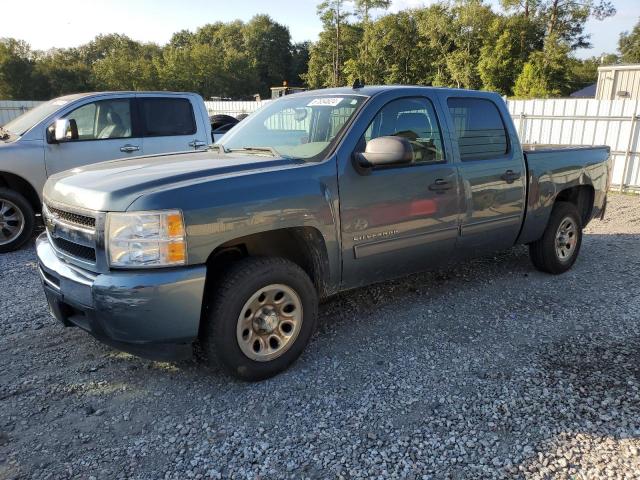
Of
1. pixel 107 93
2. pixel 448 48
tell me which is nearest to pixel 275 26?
pixel 448 48

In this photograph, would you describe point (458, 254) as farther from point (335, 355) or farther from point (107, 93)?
point (107, 93)

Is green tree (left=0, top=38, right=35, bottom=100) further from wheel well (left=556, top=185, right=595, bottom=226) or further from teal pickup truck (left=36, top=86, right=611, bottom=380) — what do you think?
wheel well (left=556, top=185, right=595, bottom=226)

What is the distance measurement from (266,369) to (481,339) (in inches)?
69.2

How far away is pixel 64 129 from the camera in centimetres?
634

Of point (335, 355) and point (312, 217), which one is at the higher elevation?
point (312, 217)

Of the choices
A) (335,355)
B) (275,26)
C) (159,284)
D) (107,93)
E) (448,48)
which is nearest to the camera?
(159,284)

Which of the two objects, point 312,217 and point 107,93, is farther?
point 107,93

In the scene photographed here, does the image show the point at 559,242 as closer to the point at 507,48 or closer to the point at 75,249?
the point at 75,249

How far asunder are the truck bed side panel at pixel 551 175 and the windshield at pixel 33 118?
5993 millimetres

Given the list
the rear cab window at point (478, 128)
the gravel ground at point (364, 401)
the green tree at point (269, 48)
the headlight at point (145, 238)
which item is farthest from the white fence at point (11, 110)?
the green tree at point (269, 48)

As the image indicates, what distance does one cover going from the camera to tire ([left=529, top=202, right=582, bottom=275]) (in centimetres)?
523

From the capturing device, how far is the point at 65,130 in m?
6.36

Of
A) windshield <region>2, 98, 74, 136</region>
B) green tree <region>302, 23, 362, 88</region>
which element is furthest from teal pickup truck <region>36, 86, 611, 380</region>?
green tree <region>302, 23, 362, 88</region>

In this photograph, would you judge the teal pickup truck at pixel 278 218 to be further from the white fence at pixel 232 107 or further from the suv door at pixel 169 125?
the white fence at pixel 232 107
